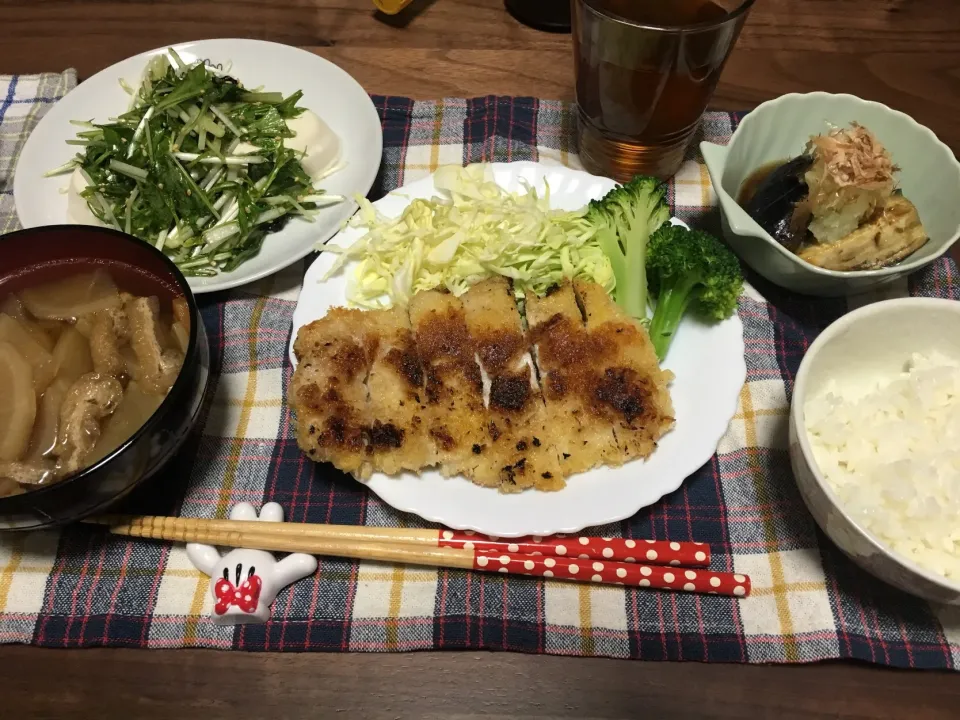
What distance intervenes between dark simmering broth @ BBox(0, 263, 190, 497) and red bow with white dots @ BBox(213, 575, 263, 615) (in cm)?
51

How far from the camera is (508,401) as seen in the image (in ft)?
7.02

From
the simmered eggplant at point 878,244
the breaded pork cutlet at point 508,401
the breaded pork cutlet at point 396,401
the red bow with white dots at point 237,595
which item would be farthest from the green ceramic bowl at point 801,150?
the red bow with white dots at point 237,595

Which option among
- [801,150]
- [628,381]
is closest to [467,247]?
[628,381]

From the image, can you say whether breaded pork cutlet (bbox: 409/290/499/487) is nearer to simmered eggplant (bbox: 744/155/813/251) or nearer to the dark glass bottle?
simmered eggplant (bbox: 744/155/813/251)

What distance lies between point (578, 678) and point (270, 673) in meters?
0.91

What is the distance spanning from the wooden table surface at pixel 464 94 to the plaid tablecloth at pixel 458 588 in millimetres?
58

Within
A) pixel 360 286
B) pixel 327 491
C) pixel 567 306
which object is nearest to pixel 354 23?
pixel 360 286

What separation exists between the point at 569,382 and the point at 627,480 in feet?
1.20

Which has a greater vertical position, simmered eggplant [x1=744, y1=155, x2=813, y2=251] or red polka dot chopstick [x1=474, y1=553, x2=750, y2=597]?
simmered eggplant [x1=744, y1=155, x2=813, y2=251]

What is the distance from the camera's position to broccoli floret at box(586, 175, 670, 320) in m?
2.51

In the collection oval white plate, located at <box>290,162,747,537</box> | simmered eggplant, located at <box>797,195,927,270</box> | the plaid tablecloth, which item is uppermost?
simmered eggplant, located at <box>797,195,927,270</box>

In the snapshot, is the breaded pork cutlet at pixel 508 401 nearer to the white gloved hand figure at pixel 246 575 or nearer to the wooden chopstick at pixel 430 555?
the wooden chopstick at pixel 430 555

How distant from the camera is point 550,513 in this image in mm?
1988

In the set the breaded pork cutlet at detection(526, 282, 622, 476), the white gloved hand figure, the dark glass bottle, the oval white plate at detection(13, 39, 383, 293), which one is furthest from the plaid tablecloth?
the dark glass bottle
